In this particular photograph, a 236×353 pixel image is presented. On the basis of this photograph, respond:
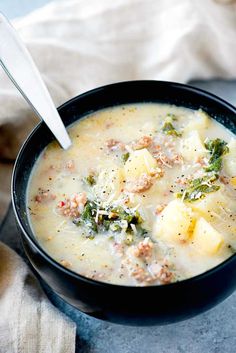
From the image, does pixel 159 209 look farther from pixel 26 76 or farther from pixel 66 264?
pixel 26 76

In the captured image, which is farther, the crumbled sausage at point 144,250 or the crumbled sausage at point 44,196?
the crumbled sausage at point 44,196

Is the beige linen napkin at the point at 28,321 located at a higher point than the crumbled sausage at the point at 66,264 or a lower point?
lower

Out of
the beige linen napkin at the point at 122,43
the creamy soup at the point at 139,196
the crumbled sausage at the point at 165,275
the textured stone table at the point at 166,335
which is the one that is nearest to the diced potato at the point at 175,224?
the creamy soup at the point at 139,196

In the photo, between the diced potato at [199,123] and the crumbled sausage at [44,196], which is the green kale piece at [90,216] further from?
the diced potato at [199,123]

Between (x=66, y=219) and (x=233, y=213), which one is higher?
(x=66, y=219)

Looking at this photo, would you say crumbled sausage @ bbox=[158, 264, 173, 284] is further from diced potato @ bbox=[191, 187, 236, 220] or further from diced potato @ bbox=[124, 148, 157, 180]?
diced potato @ bbox=[124, 148, 157, 180]

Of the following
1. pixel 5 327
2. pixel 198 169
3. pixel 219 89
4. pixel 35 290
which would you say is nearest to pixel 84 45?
pixel 219 89

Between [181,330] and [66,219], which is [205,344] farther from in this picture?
[66,219]
